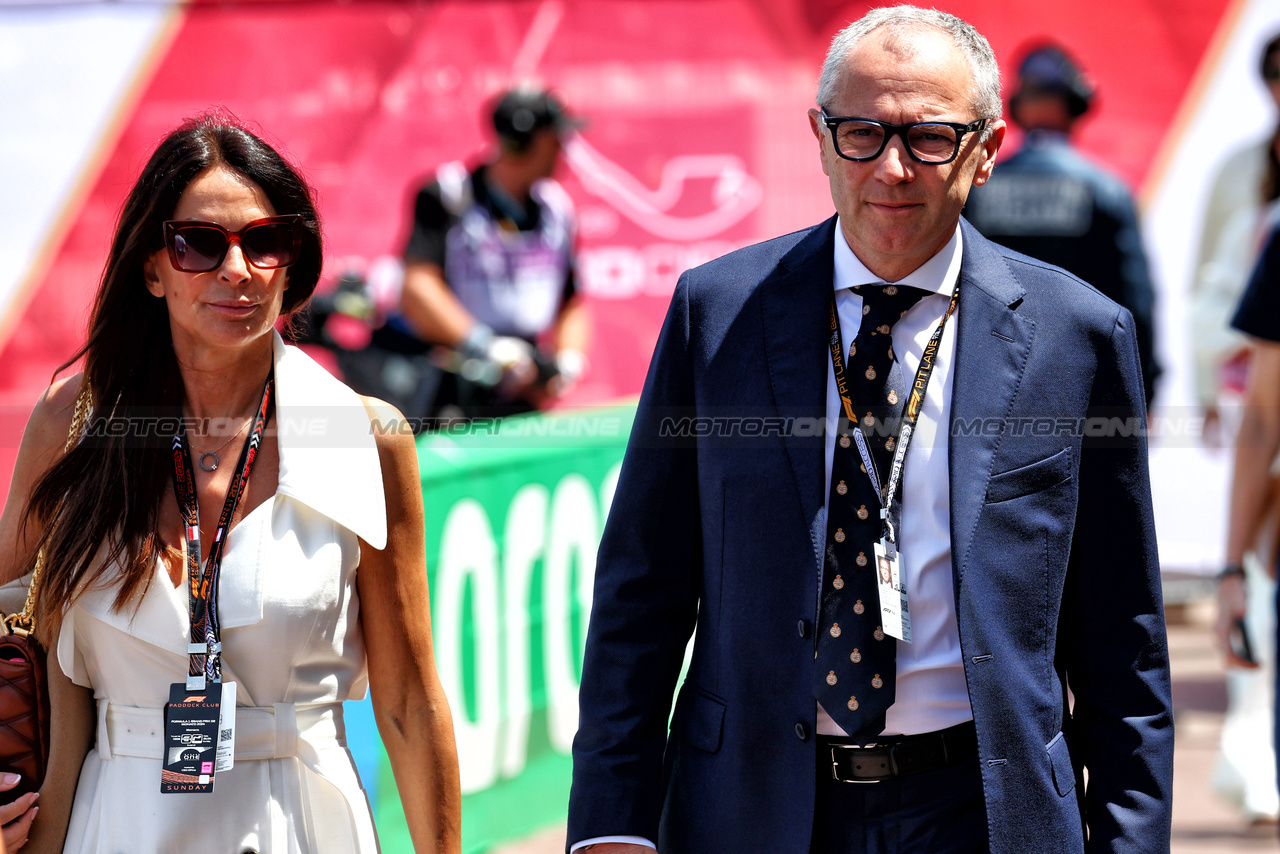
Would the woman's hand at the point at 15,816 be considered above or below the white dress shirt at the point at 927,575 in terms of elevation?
Result: below

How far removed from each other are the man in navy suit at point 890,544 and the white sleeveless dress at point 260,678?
0.43 m

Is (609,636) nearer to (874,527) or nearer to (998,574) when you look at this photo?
(874,527)

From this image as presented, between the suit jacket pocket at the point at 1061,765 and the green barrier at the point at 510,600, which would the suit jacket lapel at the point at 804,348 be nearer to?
the suit jacket pocket at the point at 1061,765

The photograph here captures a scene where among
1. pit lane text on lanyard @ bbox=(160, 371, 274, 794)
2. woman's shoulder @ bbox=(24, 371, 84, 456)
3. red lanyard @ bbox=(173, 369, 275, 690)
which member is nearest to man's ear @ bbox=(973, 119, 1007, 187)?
red lanyard @ bbox=(173, 369, 275, 690)

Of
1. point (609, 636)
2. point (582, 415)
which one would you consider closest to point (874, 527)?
point (609, 636)

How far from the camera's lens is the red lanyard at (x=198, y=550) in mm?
2344

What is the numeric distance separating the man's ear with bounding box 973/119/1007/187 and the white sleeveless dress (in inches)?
46.3

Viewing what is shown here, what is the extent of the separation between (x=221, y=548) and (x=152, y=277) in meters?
0.53

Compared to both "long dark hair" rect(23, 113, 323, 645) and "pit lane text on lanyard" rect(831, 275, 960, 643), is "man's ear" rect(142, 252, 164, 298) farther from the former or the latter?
"pit lane text on lanyard" rect(831, 275, 960, 643)

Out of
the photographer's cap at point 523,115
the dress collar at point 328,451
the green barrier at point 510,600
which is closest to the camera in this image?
the dress collar at point 328,451

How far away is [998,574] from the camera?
7.50ft

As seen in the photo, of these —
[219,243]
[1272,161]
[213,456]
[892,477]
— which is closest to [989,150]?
[892,477]

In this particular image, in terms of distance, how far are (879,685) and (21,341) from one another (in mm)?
7942

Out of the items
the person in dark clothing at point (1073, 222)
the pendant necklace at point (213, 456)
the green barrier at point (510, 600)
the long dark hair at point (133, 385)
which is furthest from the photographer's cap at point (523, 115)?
the pendant necklace at point (213, 456)
